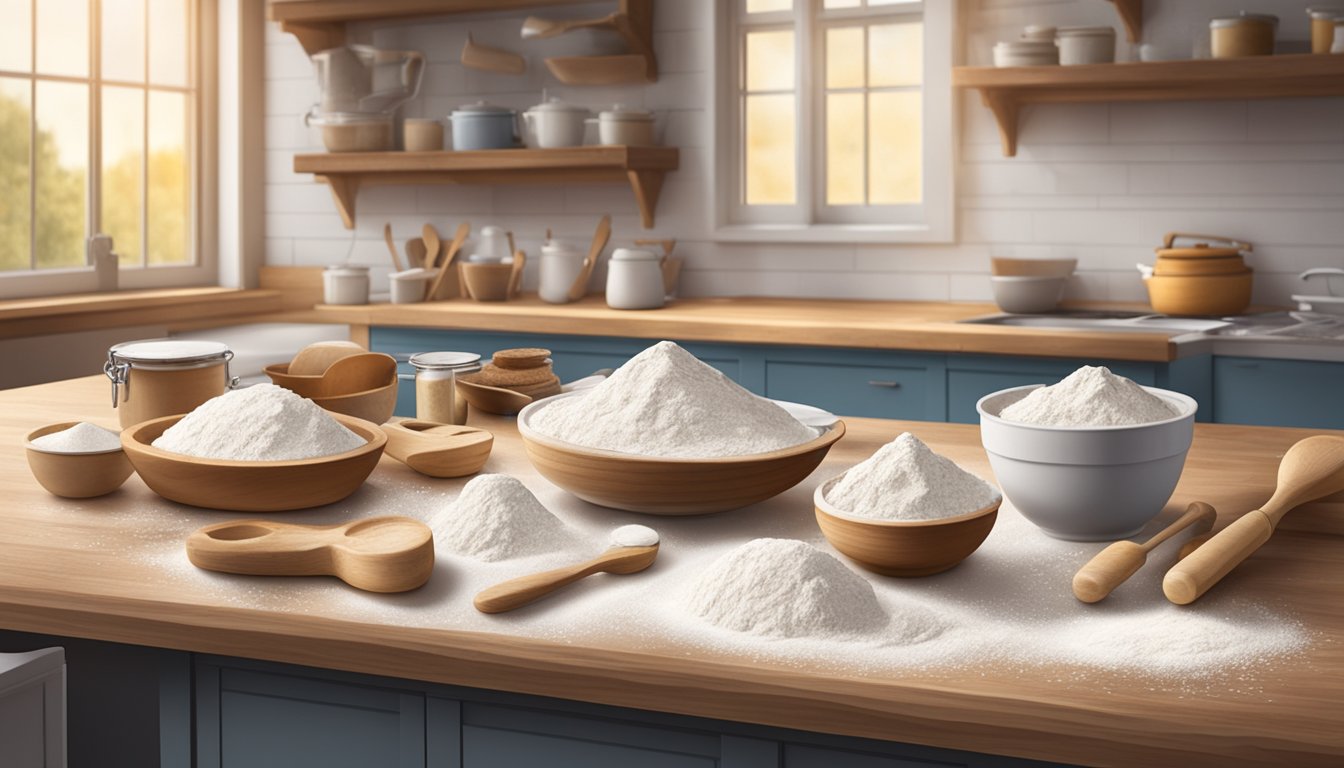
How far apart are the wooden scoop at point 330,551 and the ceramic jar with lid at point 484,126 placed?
3319mm

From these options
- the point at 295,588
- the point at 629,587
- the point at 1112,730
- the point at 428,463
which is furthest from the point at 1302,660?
the point at 428,463

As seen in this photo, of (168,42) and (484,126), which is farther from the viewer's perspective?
(168,42)

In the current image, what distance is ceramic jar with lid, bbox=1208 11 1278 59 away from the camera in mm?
3420

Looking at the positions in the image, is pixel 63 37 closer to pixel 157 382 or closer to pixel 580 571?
pixel 157 382

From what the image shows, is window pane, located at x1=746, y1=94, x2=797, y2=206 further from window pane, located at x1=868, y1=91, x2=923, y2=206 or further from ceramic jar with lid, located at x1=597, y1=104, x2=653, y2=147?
ceramic jar with lid, located at x1=597, y1=104, x2=653, y2=147

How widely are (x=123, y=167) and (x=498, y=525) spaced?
389cm

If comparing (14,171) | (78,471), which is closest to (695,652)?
(78,471)

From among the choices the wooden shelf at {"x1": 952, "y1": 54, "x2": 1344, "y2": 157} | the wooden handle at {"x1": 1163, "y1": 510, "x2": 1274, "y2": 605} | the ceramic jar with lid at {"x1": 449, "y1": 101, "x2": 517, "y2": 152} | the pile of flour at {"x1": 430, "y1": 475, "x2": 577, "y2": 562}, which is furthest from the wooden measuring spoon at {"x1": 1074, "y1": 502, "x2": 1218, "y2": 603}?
the ceramic jar with lid at {"x1": 449, "y1": 101, "x2": 517, "y2": 152}

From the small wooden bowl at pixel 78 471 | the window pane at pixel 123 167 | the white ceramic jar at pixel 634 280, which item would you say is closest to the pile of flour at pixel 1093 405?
the small wooden bowl at pixel 78 471

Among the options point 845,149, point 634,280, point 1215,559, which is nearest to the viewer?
point 1215,559

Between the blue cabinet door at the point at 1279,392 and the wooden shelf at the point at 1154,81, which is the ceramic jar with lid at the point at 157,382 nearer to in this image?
the blue cabinet door at the point at 1279,392

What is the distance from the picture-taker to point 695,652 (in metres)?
1.01

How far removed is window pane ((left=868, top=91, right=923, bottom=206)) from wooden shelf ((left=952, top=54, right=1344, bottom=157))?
14.4 inches

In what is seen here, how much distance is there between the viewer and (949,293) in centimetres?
417
